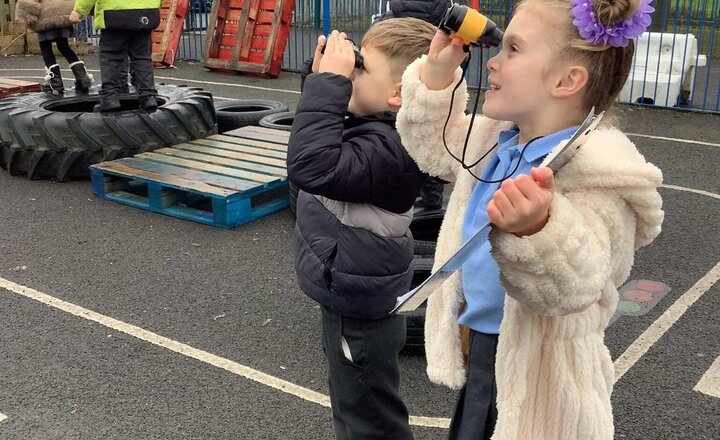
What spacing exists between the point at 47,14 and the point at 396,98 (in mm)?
7470

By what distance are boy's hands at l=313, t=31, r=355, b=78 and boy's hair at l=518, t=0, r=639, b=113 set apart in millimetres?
625

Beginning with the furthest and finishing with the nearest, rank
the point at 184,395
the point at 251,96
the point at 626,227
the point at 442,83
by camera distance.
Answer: the point at 251,96, the point at 184,395, the point at 442,83, the point at 626,227

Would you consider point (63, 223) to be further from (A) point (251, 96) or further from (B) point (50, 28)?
(A) point (251, 96)

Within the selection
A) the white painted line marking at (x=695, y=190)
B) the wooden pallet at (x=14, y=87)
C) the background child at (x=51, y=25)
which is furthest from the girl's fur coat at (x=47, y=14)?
the white painted line marking at (x=695, y=190)

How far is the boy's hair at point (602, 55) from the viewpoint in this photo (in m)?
1.59

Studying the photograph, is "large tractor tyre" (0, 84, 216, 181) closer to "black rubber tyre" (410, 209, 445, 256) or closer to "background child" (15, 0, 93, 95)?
"background child" (15, 0, 93, 95)

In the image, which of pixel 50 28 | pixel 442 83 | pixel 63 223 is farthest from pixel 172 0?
pixel 442 83

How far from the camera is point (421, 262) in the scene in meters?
4.28

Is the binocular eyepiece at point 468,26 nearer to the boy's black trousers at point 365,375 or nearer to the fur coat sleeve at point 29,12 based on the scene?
the boy's black trousers at point 365,375

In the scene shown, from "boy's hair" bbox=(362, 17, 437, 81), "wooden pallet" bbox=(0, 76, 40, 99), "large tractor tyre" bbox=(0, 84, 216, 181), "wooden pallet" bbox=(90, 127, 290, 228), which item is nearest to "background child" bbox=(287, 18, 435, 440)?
"boy's hair" bbox=(362, 17, 437, 81)

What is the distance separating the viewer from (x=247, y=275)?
488 centimetres

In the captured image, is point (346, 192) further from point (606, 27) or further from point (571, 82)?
point (606, 27)

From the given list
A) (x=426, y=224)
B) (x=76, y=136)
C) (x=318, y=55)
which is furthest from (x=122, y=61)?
(x=318, y=55)

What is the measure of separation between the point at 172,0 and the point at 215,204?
438 inches
